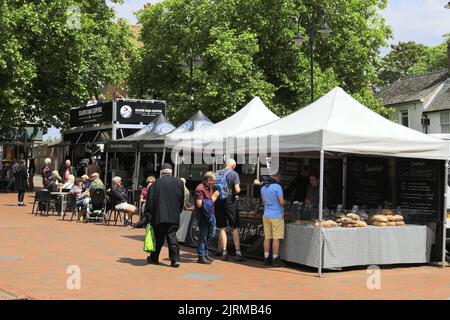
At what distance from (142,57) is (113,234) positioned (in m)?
28.2

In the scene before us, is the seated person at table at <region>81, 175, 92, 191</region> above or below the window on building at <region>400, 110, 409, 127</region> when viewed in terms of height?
below

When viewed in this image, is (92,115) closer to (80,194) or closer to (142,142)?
(142,142)

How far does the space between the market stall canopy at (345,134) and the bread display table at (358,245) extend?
137 centimetres

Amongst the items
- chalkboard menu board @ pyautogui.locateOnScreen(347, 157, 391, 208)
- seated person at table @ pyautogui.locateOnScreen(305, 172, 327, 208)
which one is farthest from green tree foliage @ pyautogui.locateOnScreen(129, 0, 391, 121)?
seated person at table @ pyautogui.locateOnScreen(305, 172, 327, 208)

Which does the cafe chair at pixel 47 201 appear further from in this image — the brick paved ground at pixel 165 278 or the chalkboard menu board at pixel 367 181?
the chalkboard menu board at pixel 367 181

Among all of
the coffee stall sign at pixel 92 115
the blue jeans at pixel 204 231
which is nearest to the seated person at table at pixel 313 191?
the blue jeans at pixel 204 231

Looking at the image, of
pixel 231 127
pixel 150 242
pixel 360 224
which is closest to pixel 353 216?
pixel 360 224

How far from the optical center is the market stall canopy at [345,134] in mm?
10641

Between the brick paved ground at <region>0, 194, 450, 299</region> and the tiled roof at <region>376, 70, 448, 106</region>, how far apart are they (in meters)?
34.4

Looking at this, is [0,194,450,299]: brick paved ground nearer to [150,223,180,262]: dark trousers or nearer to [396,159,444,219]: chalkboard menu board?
[150,223,180,262]: dark trousers

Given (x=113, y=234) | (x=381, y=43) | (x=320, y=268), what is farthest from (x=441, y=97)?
(x=320, y=268)

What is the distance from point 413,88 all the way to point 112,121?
2829 centimetres

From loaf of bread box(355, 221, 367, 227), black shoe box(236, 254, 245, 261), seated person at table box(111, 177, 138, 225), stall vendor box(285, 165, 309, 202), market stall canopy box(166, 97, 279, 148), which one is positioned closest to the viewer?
loaf of bread box(355, 221, 367, 227)

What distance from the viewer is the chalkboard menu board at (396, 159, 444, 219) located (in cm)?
1201
